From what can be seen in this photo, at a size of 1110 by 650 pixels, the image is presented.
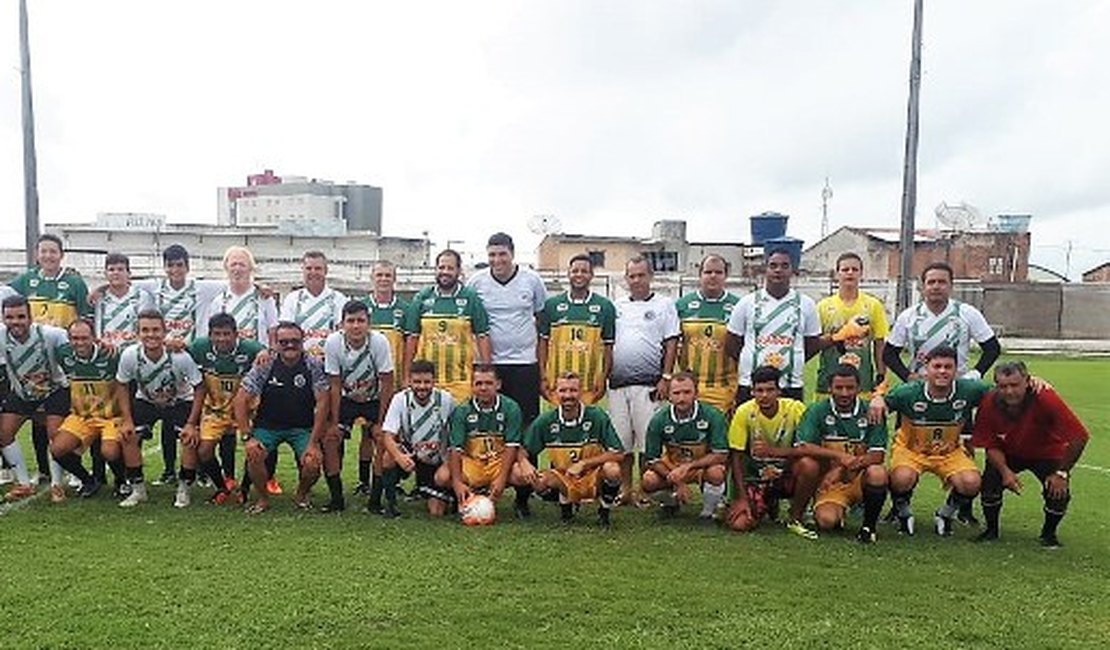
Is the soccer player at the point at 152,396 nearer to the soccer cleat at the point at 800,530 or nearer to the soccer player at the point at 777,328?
the soccer player at the point at 777,328

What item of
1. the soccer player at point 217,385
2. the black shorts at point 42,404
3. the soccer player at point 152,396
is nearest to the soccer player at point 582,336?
the soccer player at point 217,385

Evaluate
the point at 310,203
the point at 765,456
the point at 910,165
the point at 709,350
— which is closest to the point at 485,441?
the point at 709,350

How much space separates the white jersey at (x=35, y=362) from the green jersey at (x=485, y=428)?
8.78ft

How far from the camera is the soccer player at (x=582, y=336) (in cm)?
646

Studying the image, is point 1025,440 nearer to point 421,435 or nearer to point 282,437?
point 421,435

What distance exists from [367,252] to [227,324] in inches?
1318

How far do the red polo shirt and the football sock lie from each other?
64 cm

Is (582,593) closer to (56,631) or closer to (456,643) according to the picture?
(456,643)

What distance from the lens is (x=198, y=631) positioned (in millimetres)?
3969

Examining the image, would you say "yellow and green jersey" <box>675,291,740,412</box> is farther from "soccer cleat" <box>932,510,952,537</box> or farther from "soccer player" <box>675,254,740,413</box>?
"soccer cleat" <box>932,510,952,537</box>

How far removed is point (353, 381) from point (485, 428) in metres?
0.93

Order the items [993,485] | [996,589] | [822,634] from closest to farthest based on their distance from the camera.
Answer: [822,634], [996,589], [993,485]

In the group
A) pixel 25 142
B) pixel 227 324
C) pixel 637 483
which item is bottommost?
pixel 637 483

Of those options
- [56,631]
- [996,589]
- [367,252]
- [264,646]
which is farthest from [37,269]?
[367,252]
